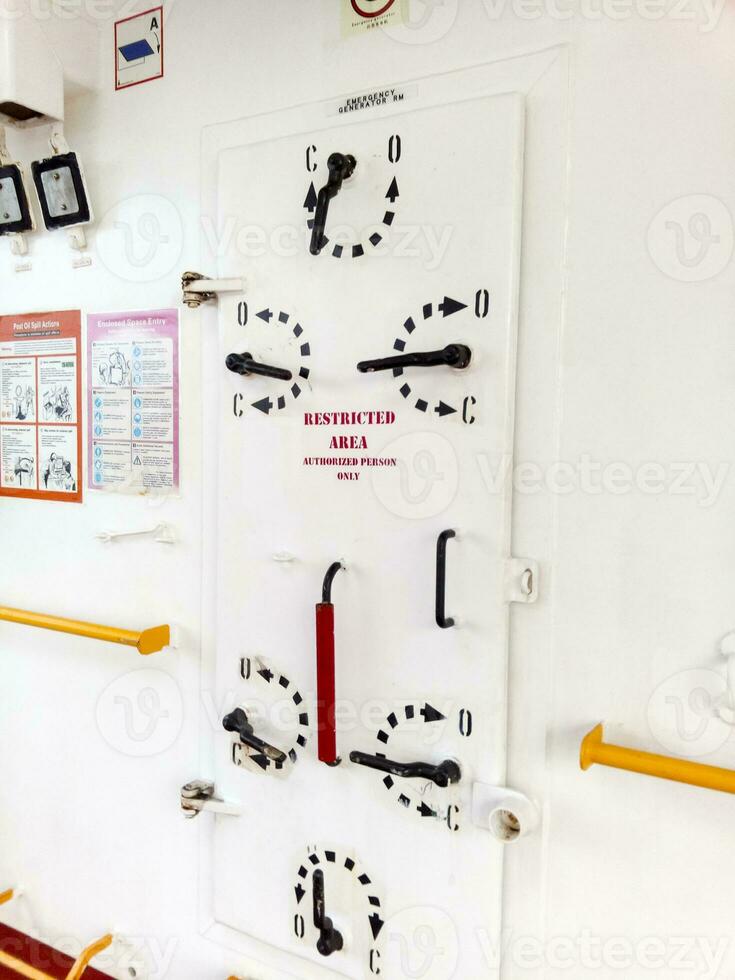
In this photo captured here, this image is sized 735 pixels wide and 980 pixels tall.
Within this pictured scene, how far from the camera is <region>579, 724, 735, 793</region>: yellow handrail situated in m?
1.07

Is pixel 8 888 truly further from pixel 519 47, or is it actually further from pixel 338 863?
pixel 519 47

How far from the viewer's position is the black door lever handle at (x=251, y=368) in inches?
56.2

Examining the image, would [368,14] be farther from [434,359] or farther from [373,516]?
[373,516]

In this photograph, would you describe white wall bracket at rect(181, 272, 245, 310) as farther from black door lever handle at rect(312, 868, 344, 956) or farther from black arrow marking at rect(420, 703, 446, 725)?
black door lever handle at rect(312, 868, 344, 956)

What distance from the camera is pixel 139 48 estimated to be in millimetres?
1662

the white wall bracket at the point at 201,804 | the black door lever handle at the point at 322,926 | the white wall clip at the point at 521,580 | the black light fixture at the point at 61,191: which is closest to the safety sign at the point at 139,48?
the black light fixture at the point at 61,191

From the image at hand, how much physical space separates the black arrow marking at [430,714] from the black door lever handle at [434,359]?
0.60 metres

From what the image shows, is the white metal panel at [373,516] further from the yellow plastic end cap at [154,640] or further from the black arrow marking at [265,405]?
the yellow plastic end cap at [154,640]

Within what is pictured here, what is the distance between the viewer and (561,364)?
1237 mm

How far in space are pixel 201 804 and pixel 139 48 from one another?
1652 millimetres

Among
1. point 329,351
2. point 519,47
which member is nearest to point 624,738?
point 329,351

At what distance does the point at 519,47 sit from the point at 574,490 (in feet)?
2.42

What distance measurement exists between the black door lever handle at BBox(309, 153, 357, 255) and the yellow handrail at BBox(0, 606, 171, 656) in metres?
0.87

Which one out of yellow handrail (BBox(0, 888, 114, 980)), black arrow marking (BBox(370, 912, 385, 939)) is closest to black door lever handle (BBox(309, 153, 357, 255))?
black arrow marking (BBox(370, 912, 385, 939))
